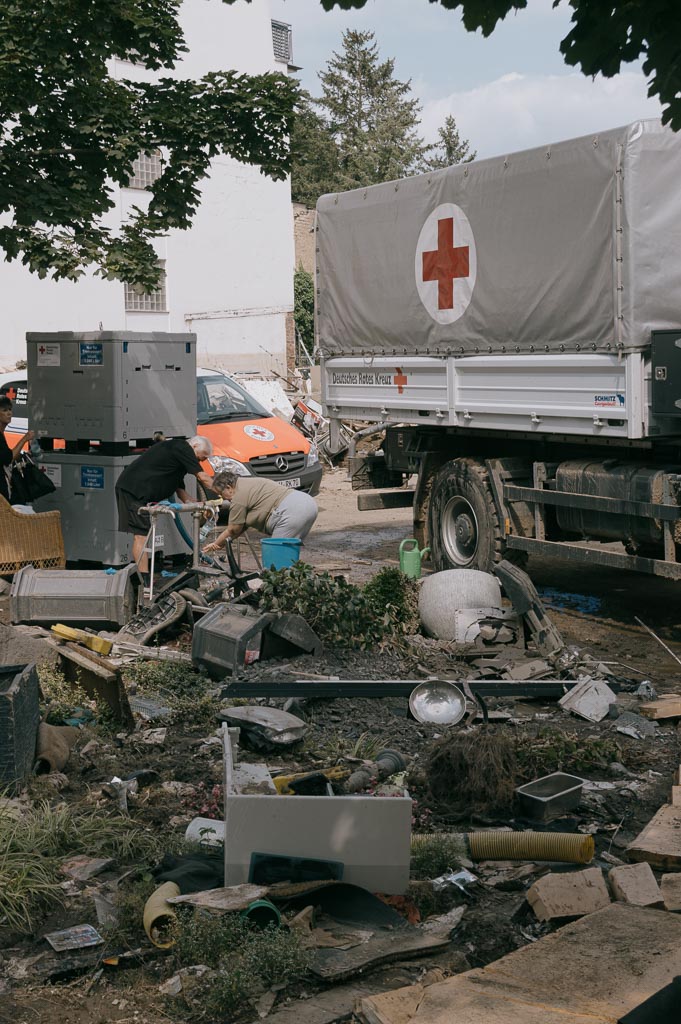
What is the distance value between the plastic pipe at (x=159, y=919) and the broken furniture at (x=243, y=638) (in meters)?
3.39

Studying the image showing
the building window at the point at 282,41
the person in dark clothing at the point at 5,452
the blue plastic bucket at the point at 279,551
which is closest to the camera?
the blue plastic bucket at the point at 279,551

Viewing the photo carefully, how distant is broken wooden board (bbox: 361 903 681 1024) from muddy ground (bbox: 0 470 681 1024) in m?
0.33

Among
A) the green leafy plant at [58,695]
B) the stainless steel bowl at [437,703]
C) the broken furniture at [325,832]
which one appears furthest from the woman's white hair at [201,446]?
the broken furniture at [325,832]

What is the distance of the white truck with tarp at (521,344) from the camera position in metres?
8.52

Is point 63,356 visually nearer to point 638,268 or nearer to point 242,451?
point 242,451

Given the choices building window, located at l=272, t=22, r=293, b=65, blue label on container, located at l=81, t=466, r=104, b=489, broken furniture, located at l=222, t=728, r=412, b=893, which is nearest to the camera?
broken furniture, located at l=222, t=728, r=412, b=893

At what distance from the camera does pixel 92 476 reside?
11398mm

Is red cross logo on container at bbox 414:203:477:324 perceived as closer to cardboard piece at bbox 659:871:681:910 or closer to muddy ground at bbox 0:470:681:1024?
muddy ground at bbox 0:470:681:1024

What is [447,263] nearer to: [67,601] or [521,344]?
[521,344]

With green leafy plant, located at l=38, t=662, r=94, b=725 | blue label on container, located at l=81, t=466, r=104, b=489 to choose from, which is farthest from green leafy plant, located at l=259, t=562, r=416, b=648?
blue label on container, located at l=81, t=466, r=104, b=489

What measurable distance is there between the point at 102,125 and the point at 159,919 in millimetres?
7685

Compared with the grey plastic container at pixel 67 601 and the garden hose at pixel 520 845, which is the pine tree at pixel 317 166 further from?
the garden hose at pixel 520 845

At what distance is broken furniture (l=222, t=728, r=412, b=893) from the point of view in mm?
4352

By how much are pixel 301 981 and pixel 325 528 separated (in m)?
11.5
